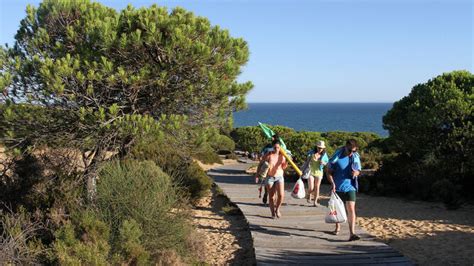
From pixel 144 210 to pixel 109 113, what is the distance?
1975 millimetres

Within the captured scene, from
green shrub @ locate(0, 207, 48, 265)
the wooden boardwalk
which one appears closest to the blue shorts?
the wooden boardwalk

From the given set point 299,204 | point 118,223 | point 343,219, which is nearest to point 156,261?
point 118,223

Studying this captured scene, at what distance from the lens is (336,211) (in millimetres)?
7328

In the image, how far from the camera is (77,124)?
25.0 feet

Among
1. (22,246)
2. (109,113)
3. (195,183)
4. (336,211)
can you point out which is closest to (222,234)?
(336,211)

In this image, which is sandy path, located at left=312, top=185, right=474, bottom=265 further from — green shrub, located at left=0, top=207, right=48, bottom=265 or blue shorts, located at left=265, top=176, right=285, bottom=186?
green shrub, located at left=0, top=207, right=48, bottom=265

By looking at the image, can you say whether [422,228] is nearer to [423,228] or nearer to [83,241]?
[423,228]

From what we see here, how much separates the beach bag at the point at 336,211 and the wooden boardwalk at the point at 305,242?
306 mm

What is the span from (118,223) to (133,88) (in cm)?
221

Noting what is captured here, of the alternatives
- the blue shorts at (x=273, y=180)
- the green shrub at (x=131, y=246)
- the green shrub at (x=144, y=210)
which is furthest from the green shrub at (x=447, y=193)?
the green shrub at (x=131, y=246)

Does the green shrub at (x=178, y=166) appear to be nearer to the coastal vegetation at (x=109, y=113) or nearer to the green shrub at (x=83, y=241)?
the coastal vegetation at (x=109, y=113)

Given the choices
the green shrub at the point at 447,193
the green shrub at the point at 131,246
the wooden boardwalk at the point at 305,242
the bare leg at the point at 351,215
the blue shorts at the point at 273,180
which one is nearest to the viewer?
the green shrub at the point at 131,246

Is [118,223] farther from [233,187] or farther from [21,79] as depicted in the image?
[233,187]

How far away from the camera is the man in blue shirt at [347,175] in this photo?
7.21 meters
